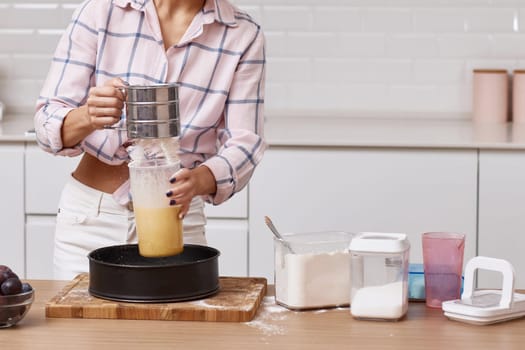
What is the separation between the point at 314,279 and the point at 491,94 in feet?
7.64

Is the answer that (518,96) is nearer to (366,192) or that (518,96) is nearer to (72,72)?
(366,192)

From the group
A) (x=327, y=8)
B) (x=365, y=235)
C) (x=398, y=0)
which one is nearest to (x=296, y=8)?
(x=327, y=8)

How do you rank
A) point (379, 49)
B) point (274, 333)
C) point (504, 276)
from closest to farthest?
point (274, 333) < point (504, 276) < point (379, 49)

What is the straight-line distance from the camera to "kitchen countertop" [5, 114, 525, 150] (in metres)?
3.67

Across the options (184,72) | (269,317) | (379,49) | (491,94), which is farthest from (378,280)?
(379,49)

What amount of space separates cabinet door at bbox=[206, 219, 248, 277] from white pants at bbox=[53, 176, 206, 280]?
1200mm

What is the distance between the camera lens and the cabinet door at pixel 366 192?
370 cm

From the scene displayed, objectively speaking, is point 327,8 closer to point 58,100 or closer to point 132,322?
point 58,100

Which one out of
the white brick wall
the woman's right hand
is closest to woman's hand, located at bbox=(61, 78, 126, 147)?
the woman's right hand

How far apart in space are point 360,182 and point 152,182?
1757 mm

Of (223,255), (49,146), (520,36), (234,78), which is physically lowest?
(223,255)

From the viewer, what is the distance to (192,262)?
2111 mm

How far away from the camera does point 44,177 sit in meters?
3.83

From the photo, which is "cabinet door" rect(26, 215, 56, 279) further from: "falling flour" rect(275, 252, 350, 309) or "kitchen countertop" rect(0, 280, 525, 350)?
"falling flour" rect(275, 252, 350, 309)
